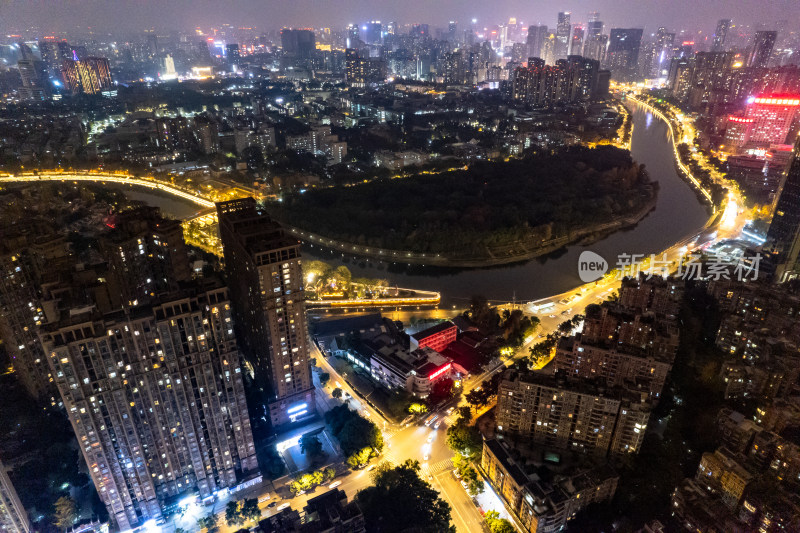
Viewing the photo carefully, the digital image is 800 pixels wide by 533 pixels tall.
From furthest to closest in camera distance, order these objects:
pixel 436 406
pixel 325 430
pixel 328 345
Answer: pixel 328 345 → pixel 436 406 → pixel 325 430

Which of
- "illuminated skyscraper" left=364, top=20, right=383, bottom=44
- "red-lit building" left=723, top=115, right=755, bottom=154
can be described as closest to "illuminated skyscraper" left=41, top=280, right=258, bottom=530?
"red-lit building" left=723, top=115, right=755, bottom=154

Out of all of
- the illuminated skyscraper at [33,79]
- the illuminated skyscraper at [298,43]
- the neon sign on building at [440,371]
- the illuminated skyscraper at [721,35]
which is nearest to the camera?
the neon sign on building at [440,371]

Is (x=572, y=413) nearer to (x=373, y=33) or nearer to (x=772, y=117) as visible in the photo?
(x=772, y=117)

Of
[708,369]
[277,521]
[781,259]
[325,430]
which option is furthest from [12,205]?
[781,259]

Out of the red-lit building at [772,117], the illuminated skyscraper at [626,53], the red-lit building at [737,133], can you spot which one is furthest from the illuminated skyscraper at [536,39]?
the red-lit building at [737,133]

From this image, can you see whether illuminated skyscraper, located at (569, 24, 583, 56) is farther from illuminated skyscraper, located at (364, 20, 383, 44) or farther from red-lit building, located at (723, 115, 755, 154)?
red-lit building, located at (723, 115, 755, 154)

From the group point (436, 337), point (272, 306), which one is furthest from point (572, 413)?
point (272, 306)

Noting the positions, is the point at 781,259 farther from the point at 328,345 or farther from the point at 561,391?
the point at 328,345

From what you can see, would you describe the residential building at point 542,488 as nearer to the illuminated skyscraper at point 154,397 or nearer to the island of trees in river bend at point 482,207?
the illuminated skyscraper at point 154,397
